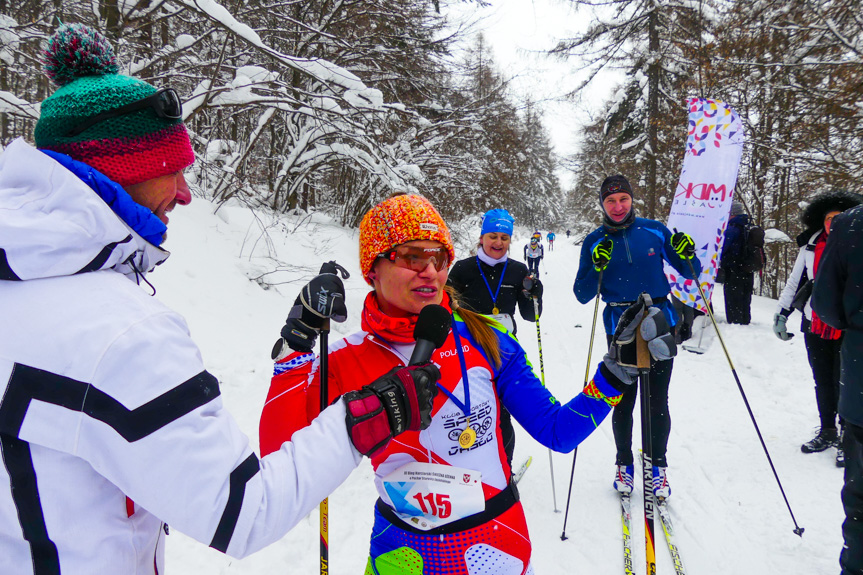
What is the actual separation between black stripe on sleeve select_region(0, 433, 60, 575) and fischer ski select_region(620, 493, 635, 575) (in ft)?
9.68

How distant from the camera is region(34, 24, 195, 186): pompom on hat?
1.02 m

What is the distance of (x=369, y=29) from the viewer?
8.96 m

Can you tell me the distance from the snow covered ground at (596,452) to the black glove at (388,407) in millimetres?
2332

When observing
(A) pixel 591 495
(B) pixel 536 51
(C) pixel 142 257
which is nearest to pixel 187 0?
(C) pixel 142 257

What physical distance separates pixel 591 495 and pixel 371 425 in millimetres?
3284

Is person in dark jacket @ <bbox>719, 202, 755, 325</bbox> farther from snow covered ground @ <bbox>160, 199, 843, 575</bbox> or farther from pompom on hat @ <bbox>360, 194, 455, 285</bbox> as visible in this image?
pompom on hat @ <bbox>360, 194, 455, 285</bbox>

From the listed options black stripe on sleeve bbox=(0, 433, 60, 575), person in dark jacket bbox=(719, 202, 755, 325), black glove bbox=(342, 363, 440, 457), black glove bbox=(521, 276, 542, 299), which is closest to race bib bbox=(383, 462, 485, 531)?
black glove bbox=(342, 363, 440, 457)

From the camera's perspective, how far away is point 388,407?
3.56ft

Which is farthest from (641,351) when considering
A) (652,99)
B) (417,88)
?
(652,99)

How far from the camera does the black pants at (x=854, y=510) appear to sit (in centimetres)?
217

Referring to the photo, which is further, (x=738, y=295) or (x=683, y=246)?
(x=738, y=295)

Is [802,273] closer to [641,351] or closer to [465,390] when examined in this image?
[641,351]

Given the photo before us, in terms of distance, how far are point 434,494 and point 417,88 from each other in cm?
993

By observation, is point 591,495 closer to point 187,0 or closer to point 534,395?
point 534,395
